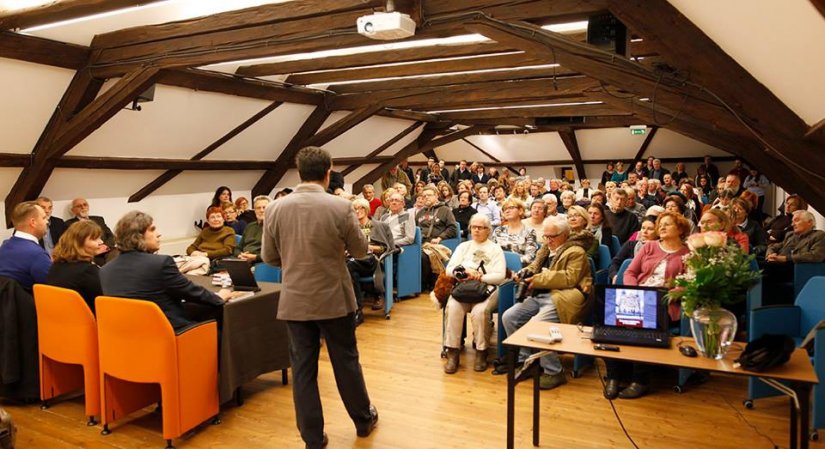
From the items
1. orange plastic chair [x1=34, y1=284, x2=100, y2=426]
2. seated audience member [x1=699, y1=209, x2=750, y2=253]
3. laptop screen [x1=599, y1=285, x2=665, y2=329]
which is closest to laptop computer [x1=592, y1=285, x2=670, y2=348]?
laptop screen [x1=599, y1=285, x2=665, y2=329]

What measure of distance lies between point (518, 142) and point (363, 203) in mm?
10198

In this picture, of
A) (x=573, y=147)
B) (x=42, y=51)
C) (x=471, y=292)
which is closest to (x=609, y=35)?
(x=471, y=292)

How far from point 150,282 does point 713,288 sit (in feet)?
9.12

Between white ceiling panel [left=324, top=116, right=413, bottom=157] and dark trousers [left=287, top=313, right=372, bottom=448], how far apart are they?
7.55 meters

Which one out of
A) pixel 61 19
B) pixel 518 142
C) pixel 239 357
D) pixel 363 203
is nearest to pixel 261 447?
pixel 239 357

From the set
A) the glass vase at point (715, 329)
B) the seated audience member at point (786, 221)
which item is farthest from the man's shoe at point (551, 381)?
the seated audience member at point (786, 221)

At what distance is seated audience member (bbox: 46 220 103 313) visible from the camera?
3539 millimetres

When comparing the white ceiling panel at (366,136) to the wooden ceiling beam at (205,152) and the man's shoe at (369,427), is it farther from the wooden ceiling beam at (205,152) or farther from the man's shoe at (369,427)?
the man's shoe at (369,427)

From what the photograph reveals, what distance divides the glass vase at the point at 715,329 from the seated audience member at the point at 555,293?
1.50 metres

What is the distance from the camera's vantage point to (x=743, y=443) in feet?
10.7

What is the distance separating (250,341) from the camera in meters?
3.72

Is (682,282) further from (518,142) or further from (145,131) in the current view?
(518,142)

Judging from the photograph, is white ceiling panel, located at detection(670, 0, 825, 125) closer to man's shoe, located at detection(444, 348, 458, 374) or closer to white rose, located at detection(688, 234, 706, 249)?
white rose, located at detection(688, 234, 706, 249)

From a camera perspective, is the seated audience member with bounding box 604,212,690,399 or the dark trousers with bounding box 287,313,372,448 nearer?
the dark trousers with bounding box 287,313,372,448
